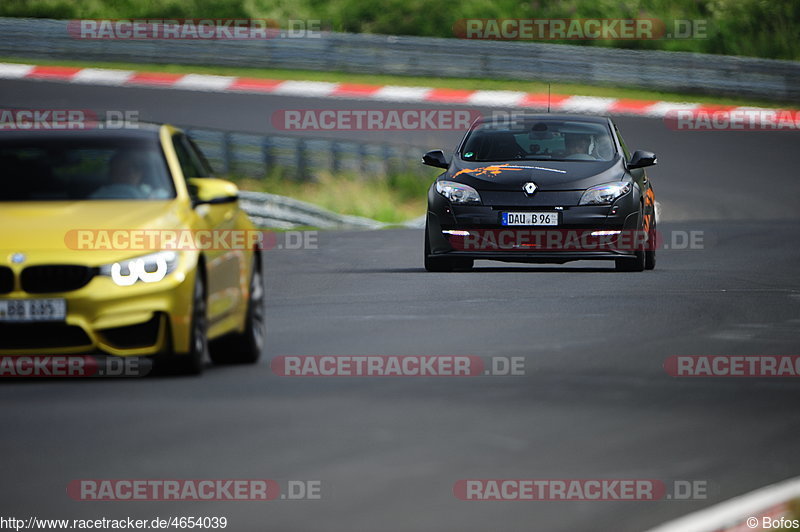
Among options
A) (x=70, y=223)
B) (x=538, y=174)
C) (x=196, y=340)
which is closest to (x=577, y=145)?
(x=538, y=174)

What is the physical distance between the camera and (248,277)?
11.4m

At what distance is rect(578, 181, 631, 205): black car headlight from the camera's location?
54.3 ft

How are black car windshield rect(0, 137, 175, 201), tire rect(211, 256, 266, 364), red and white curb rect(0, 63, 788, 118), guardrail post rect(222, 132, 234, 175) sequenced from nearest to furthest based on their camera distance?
black car windshield rect(0, 137, 175, 201) < tire rect(211, 256, 266, 364) < guardrail post rect(222, 132, 234, 175) < red and white curb rect(0, 63, 788, 118)

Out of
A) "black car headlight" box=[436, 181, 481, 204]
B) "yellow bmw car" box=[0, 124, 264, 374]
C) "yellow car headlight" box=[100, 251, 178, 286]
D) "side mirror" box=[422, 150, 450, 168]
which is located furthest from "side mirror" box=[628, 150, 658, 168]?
"yellow car headlight" box=[100, 251, 178, 286]

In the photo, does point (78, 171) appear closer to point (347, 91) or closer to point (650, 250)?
point (650, 250)

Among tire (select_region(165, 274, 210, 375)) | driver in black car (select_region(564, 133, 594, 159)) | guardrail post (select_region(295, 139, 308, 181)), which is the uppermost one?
tire (select_region(165, 274, 210, 375))

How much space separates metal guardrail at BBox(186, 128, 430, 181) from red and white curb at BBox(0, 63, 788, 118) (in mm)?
7588

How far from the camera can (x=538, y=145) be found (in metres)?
17.5

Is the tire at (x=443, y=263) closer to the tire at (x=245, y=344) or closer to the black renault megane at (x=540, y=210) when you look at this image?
the black renault megane at (x=540, y=210)

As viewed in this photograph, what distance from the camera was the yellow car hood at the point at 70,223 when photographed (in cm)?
1000

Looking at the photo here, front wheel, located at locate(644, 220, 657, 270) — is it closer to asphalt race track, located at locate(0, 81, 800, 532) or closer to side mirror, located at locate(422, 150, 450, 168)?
asphalt race track, located at locate(0, 81, 800, 532)

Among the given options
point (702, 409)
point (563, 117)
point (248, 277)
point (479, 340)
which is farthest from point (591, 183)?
→ point (702, 409)

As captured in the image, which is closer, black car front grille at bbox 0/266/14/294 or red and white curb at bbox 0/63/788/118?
black car front grille at bbox 0/266/14/294

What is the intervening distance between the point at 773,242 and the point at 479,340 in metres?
10.1
